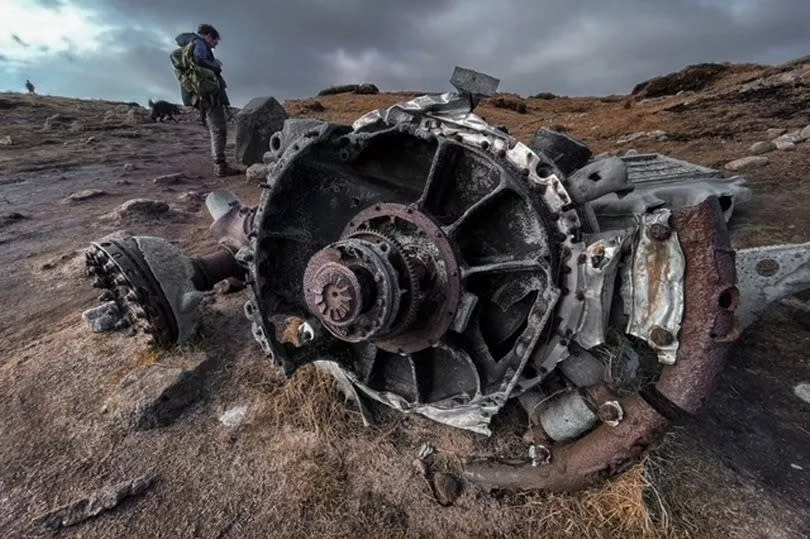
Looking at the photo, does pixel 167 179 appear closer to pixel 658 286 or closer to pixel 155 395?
pixel 155 395

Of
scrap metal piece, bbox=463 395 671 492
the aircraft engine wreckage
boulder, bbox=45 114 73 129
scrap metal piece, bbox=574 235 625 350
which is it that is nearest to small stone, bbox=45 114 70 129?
boulder, bbox=45 114 73 129

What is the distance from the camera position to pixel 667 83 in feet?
54.1

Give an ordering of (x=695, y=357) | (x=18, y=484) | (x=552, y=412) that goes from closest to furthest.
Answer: (x=695, y=357), (x=552, y=412), (x=18, y=484)

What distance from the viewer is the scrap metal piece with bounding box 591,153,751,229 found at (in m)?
3.19

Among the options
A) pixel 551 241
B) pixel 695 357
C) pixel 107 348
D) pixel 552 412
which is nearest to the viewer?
pixel 695 357

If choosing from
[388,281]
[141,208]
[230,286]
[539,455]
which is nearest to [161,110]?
[141,208]

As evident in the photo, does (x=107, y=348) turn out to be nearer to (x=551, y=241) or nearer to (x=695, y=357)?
(x=551, y=241)

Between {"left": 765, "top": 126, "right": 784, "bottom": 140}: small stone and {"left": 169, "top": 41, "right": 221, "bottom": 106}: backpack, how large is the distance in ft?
35.9

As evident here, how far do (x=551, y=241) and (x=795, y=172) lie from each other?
678 cm

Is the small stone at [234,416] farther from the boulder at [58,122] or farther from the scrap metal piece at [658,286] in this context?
the boulder at [58,122]

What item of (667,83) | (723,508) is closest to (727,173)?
(723,508)

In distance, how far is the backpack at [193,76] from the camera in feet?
30.3

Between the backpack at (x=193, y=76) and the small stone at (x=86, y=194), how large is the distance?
2.87 m

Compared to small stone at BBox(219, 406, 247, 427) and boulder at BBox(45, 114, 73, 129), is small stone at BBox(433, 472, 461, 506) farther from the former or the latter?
boulder at BBox(45, 114, 73, 129)
